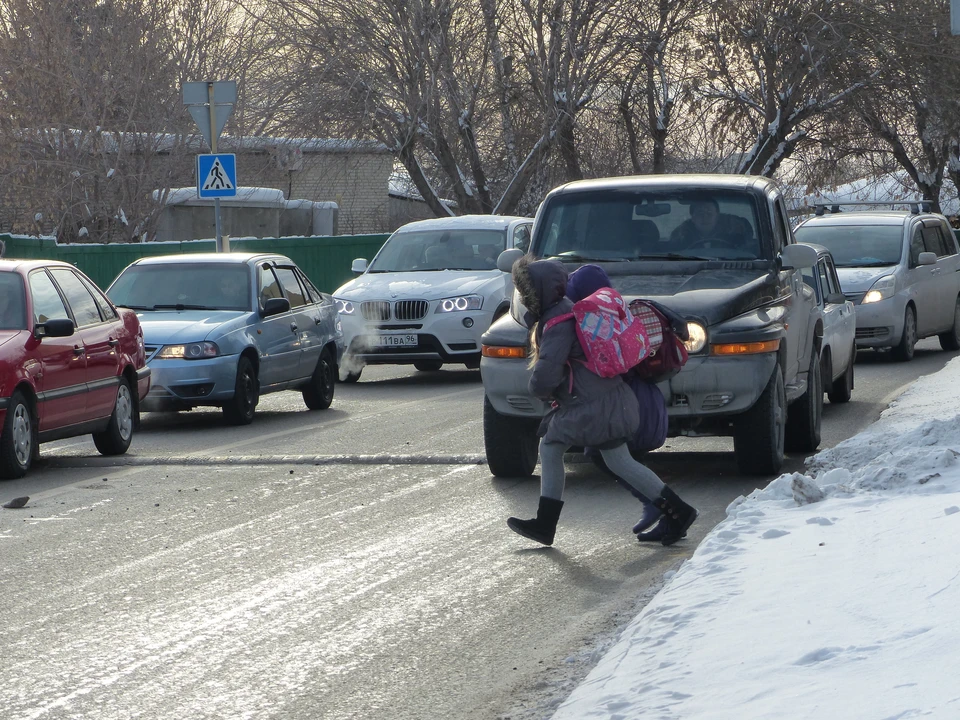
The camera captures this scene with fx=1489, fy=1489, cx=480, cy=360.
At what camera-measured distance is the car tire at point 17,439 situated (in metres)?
9.87

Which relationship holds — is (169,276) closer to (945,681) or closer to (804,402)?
(804,402)

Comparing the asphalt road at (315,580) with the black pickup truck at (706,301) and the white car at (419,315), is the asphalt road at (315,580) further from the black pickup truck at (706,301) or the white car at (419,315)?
the white car at (419,315)

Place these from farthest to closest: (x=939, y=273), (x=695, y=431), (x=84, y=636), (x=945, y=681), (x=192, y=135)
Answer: (x=192, y=135)
(x=939, y=273)
(x=695, y=431)
(x=84, y=636)
(x=945, y=681)

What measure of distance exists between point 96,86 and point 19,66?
1519mm

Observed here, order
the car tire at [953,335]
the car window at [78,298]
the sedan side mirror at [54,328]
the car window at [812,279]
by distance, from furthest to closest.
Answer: the car tire at [953,335], the car window at [812,279], the car window at [78,298], the sedan side mirror at [54,328]

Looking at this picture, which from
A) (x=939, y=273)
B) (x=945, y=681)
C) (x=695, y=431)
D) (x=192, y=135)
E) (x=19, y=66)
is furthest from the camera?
(x=192, y=135)

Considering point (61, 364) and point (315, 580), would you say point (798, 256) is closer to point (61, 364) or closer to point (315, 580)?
point (315, 580)

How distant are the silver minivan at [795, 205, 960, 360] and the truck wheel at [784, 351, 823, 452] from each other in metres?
7.57

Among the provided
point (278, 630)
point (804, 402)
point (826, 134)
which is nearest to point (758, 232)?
point (804, 402)

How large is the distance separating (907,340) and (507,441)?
33.6 feet

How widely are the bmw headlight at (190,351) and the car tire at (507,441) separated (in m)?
4.44

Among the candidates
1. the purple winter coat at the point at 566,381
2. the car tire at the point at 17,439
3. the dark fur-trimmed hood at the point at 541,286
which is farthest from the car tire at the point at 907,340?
the dark fur-trimmed hood at the point at 541,286

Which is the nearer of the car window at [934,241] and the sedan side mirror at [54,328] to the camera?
the sedan side mirror at [54,328]

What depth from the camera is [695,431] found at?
915cm
